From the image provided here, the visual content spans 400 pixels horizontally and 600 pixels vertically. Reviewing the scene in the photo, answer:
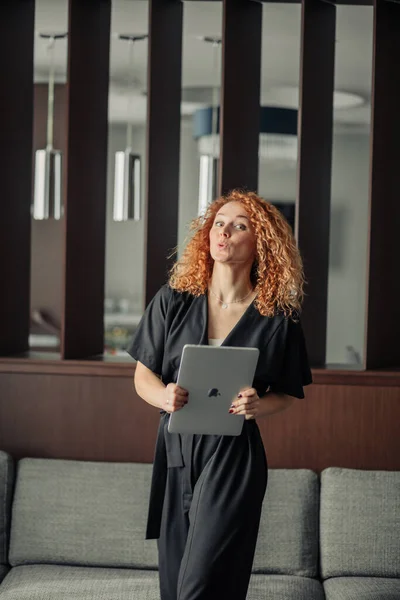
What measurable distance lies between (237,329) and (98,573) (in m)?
1.05

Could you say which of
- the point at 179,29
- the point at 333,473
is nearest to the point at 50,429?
the point at 333,473

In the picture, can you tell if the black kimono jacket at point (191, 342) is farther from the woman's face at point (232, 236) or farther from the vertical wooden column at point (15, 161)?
the vertical wooden column at point (15, 161)

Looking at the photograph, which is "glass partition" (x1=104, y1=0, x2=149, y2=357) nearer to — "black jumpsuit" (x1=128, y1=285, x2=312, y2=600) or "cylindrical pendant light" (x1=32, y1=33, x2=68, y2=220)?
Answer: "cylindrical pendant light" (x1=32, y1=33, x2=68, y2=220)

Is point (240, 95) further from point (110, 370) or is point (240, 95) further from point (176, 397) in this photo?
point (176, 397)

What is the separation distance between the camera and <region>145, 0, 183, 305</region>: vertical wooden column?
3318 millimetres

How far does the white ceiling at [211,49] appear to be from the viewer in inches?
170

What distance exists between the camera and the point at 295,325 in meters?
2.46

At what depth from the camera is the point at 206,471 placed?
7.54 feet

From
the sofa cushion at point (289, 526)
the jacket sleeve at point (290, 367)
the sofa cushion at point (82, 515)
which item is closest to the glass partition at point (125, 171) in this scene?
the sofa cushion at point (82, 515)

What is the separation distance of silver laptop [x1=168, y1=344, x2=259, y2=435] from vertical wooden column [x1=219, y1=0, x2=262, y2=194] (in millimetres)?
1217

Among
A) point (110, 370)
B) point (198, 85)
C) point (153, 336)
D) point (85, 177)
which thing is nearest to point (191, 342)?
point (153, 336)

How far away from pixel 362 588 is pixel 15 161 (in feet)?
6.55

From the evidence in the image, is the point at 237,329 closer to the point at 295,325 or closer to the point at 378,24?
the point at 295,325

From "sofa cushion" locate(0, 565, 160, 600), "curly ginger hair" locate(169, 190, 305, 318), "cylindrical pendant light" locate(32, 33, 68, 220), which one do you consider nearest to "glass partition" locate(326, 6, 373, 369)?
"cylindrical pendant light" locate(32, 33, 68, 220)
